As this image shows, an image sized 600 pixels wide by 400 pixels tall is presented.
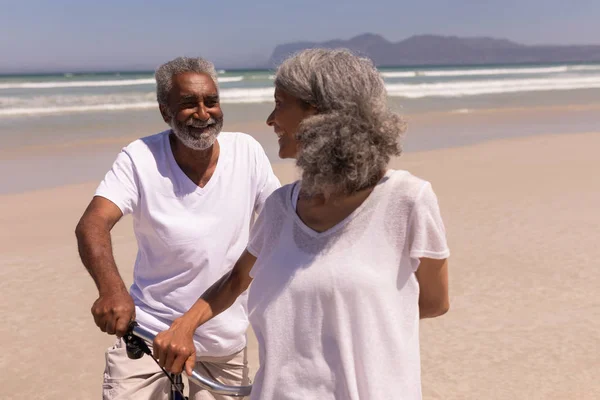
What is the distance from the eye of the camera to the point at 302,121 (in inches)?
74.9

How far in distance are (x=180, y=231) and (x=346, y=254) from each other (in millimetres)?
1188

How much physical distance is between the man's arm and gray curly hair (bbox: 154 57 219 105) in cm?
62

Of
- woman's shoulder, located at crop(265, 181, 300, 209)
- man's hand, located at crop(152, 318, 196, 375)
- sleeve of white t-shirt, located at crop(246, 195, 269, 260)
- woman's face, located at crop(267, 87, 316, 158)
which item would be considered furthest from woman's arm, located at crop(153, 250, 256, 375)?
woman's face, located at crop(267, 87, 316, 158)

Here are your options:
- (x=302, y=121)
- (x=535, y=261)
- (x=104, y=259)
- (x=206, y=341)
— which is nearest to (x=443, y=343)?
(x=535, y=261)

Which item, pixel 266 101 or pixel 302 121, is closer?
pixel 302 121

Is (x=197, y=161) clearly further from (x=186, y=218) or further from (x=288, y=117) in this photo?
(x=288, y=117)

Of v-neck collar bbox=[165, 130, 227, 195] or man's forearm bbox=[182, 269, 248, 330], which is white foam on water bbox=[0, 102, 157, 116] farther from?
man's forearm bbox=[182, 269, 248, 330]

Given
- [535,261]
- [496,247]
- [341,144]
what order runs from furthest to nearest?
[496,247], [535,261], [341,144]

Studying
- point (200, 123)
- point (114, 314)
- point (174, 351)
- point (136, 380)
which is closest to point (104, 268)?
point (114, 314)

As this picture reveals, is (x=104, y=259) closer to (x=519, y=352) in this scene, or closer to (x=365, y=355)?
(x=365, y=355)

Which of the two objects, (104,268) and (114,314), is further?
(104,268)

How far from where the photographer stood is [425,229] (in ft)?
5.99

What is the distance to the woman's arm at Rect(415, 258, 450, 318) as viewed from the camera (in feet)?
6.24

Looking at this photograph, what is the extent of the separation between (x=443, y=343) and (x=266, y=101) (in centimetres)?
2254
